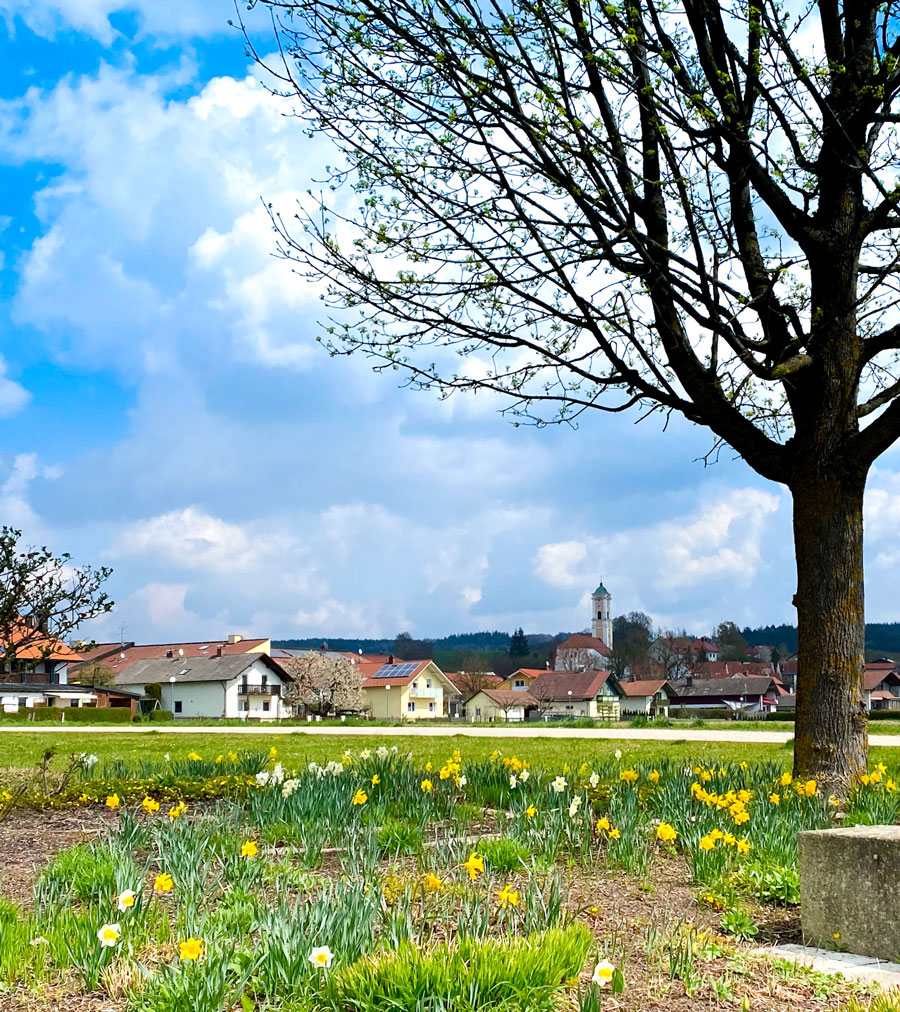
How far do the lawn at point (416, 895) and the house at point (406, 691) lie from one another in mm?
70076

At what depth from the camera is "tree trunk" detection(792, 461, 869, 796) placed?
712 cm

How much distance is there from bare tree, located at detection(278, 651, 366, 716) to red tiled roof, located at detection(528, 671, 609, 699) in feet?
71.4

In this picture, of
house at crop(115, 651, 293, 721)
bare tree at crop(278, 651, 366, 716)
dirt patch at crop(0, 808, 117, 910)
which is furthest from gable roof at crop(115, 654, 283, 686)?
dirt patch at crop(0, 808, 117, 910)

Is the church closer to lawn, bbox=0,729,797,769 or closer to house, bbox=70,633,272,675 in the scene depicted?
house, bbox=70,633,272,675

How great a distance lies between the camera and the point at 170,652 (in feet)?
261

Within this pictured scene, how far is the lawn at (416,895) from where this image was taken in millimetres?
2840

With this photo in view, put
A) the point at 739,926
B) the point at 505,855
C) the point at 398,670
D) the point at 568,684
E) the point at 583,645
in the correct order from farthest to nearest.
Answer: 1. the point at 583,645
2. the point at 568,684
3. the point at 398,670
4. the point at 505,855
5. the point at 739,926

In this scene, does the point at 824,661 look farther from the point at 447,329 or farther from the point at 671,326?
the point at 447,329

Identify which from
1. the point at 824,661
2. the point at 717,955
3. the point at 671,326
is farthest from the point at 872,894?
the point at 671,326

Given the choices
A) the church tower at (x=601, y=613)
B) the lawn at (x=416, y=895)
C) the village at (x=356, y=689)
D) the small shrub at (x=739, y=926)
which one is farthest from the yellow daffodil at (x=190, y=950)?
the church tower at (x=601, y=613)

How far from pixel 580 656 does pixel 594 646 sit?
11.9 m

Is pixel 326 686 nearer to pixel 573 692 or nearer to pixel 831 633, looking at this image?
pixel 573 692

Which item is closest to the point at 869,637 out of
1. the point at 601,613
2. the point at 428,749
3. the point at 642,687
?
the point at 601,613

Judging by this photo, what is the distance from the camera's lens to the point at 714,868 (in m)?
4.50
